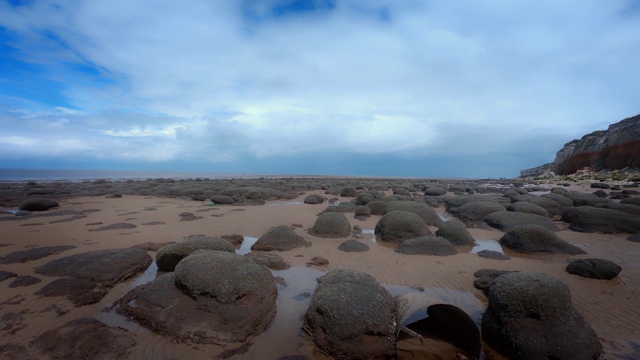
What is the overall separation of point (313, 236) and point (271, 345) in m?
8.02

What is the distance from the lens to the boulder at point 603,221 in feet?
43.7

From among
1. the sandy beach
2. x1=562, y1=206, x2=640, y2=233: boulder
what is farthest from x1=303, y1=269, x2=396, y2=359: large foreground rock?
x1=562, y1=206, x2=640, y2=233: boulder

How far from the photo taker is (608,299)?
7.09m

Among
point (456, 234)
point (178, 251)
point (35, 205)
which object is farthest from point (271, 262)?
point (35, 205)

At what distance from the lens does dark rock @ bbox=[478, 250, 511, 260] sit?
1038 centimetres

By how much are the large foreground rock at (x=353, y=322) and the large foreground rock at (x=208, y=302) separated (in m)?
1.17

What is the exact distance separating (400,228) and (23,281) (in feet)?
39.7

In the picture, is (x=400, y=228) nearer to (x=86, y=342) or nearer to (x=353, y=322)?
(x=353, y=322)

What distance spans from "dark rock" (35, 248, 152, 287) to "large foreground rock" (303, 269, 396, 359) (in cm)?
555

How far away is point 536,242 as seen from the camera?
10.9 meters

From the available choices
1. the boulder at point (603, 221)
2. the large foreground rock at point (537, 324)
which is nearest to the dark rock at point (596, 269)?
the large foreground rock at point (537, 324)

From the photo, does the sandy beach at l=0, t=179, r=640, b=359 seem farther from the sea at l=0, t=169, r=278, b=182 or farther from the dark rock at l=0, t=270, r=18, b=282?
the sea at l=0, t=169, r=278, b=182

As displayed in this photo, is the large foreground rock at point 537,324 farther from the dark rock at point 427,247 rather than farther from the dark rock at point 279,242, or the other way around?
the dark rock at point 279,242

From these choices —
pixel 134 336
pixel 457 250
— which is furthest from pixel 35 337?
pixel 457 250
